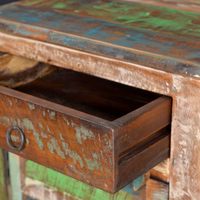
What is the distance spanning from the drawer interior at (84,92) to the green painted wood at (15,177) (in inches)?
6.5

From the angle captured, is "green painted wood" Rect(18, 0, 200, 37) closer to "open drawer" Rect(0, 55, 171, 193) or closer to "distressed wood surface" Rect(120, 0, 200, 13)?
"distressed wood surface" Rect(120, 0, 200, 13)

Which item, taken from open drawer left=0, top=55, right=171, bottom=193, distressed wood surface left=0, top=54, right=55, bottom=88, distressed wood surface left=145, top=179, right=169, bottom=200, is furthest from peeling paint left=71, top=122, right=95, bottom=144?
distressed wood surface left=0, top=54, right=55, bottom=88

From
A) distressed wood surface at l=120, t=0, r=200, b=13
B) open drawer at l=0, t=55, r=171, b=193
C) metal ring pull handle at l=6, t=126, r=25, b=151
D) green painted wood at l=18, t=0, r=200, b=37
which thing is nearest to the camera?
open drawer at l=0, t=55, r=171, b=193

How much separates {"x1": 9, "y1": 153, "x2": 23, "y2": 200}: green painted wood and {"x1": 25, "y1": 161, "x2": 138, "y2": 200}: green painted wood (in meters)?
0.03

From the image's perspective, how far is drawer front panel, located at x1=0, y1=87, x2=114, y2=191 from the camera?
592 mm

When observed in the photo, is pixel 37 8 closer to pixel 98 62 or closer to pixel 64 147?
pixel 98 62

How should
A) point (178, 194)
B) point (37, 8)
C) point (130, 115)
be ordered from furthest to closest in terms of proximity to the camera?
point (37, 8) → point (178, 194) → point (130, 115)

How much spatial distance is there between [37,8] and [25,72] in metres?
0.15

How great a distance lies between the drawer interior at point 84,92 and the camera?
35.0 inches

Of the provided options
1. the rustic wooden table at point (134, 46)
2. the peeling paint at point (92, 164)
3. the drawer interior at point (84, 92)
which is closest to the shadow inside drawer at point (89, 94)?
the drawer interior at point (84, 92)

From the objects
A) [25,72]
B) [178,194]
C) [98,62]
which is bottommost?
[178,194]

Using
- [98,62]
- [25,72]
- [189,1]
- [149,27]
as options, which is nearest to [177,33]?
[149,27]

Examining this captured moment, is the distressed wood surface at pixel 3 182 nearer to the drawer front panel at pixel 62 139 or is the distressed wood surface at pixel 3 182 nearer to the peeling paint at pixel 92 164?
the drawer front panel at pixel 62 139

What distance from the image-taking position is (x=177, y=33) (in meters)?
0.77
